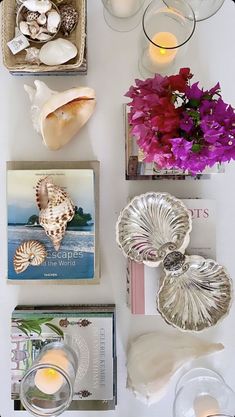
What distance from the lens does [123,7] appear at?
→ 97 centimetres

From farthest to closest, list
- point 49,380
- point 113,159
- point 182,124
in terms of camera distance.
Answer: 1. point 113,159
2. point 49,380
3. point 182,124

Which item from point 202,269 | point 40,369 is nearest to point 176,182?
point 202,269

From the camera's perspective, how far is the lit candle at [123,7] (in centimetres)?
96

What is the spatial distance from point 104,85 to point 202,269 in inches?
14.8

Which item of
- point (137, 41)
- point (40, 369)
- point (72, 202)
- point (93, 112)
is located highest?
point (137, 41)

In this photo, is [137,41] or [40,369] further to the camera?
[137,41]

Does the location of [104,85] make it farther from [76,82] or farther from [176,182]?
[176,182]

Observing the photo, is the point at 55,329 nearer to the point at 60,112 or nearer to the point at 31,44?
the point at 60,112

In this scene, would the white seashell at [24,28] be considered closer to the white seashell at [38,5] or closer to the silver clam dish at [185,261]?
the white seashell at [38,5]

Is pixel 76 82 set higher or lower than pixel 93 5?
lower

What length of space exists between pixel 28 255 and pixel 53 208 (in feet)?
0.33

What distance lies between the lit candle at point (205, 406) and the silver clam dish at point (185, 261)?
0.37ft

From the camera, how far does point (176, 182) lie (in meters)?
1.02

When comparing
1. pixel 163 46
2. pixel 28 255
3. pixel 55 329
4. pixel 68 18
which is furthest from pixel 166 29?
pixel 55 329
